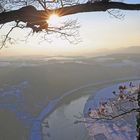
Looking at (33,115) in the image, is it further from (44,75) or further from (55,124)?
(44,75)

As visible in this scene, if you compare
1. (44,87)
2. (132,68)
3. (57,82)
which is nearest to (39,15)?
(44,87)

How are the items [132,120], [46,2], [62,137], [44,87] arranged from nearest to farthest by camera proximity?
[46,2]
[62,137]
[132,120]
[44,87]

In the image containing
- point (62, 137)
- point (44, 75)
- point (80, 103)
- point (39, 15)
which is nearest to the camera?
point (39, 15)

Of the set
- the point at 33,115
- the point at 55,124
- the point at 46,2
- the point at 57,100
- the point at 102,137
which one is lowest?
the point at 46,2

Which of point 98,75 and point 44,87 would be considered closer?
point 44,87

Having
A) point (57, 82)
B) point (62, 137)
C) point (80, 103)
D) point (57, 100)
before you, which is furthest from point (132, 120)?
point (57, 82)

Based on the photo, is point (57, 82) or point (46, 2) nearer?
point (46, 2)

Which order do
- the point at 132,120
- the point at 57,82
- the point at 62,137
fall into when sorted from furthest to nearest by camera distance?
1. the point at 57,82
2. the point at 132,120
3. the point at 62,137

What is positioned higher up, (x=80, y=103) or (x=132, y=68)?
(x=132, y=68)

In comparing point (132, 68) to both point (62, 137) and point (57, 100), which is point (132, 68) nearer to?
point (57, 100)
